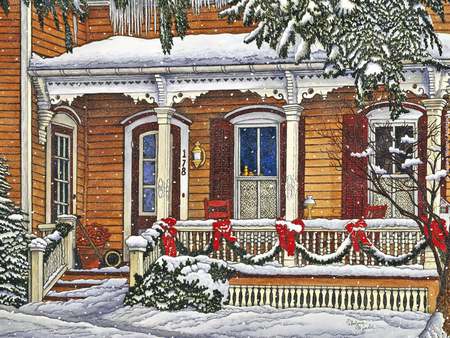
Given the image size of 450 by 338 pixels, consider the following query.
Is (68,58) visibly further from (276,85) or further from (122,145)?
(276,85)

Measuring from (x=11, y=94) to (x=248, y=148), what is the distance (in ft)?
16.2

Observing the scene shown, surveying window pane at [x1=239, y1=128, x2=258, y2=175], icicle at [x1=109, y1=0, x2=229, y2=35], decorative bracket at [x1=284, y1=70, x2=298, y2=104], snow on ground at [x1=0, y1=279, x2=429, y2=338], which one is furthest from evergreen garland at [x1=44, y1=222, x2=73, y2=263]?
decorative bracket at [x1=284, y1=70, x2=298, y2=104]

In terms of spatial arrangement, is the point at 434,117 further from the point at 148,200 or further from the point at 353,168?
the point at 148,200

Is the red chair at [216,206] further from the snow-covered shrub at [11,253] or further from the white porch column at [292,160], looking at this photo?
the snow-covered shrub at [11,253]

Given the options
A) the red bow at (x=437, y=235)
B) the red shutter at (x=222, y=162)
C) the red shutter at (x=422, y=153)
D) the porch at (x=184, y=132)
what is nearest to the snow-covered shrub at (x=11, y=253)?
the porch at (x=184, y=132)

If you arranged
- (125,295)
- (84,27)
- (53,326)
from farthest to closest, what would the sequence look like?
(84,27) < (125,295) < (53,326)

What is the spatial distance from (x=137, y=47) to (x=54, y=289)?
5.19m

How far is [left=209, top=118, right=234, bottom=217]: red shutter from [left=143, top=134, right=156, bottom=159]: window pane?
1413mm

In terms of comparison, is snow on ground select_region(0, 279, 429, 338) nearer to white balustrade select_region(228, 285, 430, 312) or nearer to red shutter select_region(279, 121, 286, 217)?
white balustrade select_region(228, 285, 430, 312)

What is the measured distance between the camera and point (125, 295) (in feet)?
69.7

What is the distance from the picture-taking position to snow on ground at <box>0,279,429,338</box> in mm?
18547

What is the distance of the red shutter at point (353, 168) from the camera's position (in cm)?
2341

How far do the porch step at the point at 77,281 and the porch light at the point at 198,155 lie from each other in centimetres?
283

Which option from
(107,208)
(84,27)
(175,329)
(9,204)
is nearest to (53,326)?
(175,329)
